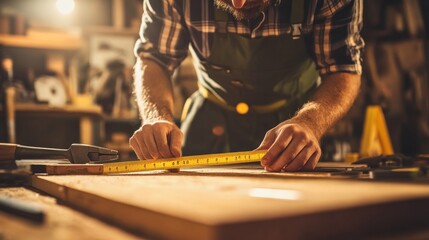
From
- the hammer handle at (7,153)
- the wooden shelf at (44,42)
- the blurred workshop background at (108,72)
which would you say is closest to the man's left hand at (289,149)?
the hammer handle at (7,153)

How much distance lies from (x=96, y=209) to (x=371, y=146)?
2662mm

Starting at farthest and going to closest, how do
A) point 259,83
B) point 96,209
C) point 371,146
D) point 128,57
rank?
point 128,57
point 371,146
point 259,83
point 96,209

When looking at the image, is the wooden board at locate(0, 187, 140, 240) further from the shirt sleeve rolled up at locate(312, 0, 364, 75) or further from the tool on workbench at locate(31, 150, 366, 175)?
the shirt sleeve rolled up at locate(312, 0, 364, 75)

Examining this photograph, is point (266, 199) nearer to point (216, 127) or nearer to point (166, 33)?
point (166, 33)

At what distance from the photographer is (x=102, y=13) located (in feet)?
16.6

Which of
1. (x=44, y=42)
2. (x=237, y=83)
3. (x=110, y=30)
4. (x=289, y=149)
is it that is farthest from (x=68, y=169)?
(x=110, y=30)

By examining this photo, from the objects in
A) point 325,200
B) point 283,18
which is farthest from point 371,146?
point 325,200

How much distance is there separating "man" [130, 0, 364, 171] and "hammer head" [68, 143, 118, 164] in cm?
10

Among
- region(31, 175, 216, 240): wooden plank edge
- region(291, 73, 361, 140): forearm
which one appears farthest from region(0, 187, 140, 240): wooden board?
region(291, 73, 361, 140): forearm

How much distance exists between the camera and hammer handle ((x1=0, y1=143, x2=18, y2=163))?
120 centimetres

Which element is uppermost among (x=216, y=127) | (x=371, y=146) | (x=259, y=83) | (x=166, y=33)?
(x=166, y=33)

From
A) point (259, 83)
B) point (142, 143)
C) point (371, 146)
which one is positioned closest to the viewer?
point (142, 143)

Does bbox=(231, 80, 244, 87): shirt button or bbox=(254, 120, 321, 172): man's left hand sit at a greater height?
bbox=(231, 80, 244, 87): shirt button

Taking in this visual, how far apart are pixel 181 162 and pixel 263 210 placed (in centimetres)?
78
